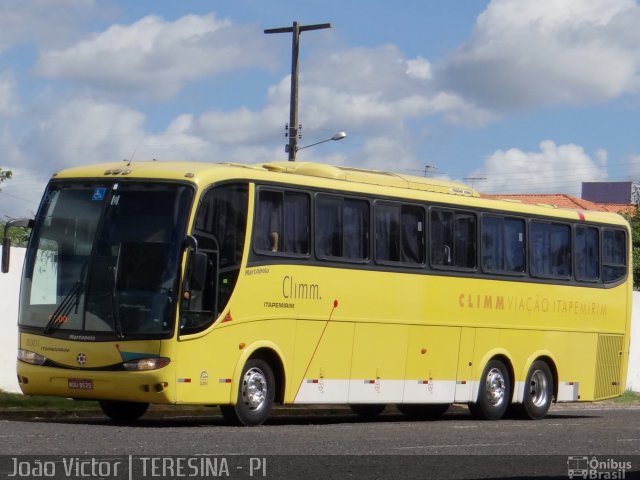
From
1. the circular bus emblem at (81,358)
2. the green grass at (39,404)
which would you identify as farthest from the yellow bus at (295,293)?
the green grass at (39,404)

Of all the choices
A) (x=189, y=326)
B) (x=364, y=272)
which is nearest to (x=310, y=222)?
(x=364, y=272)

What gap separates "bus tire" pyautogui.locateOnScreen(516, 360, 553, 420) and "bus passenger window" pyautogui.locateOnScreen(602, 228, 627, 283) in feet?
8.30

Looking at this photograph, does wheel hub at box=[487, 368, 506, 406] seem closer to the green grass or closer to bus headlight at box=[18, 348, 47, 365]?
the green grass

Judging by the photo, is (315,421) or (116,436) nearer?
(116,436)

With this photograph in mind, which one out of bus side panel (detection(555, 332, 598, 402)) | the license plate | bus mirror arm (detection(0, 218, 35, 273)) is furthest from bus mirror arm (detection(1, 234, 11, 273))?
bus side panel (detection(555, 332, 598, 402))

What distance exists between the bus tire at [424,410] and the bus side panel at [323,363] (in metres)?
4.23

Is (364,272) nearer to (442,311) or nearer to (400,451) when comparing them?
(442,311)

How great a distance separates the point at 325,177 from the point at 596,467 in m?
8.21

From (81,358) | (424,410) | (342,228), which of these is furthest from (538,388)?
(81,358)

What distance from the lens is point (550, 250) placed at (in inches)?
985

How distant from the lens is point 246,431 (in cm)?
1742

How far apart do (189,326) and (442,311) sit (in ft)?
19.1

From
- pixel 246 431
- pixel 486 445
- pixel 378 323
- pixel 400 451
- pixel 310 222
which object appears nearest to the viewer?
pixel 400 451

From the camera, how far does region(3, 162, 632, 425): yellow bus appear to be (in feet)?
59.1
